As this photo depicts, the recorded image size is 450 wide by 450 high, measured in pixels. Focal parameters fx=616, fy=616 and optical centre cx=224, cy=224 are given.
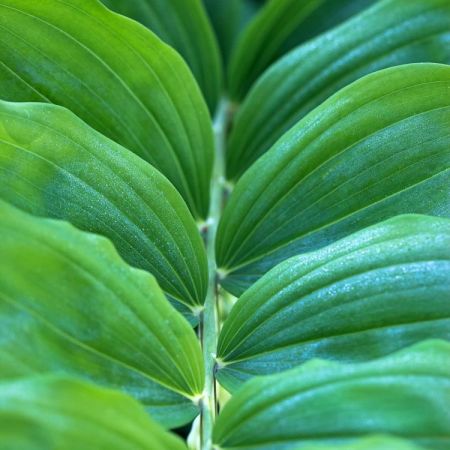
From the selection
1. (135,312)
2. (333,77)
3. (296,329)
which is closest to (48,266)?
(135,312)

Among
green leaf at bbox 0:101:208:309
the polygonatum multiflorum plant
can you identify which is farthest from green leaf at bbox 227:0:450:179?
green leaf at bbox 0:101:208:309

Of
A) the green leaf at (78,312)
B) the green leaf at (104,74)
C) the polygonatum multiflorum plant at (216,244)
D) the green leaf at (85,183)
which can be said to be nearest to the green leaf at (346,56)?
the polygonatum multiflorum plant at (216,244)

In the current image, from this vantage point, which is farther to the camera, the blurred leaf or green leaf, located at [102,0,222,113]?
the blurred leaf

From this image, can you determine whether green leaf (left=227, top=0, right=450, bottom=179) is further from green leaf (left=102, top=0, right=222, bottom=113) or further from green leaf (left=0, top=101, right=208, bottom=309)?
green leaf (left=0, top=101, right=208, bottom=309)

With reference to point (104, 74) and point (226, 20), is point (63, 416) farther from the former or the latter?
point (226, 20)

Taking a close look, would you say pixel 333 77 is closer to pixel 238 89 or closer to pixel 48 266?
pixel 238 89

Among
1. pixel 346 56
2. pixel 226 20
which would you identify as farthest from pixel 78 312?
pixel 226 20
